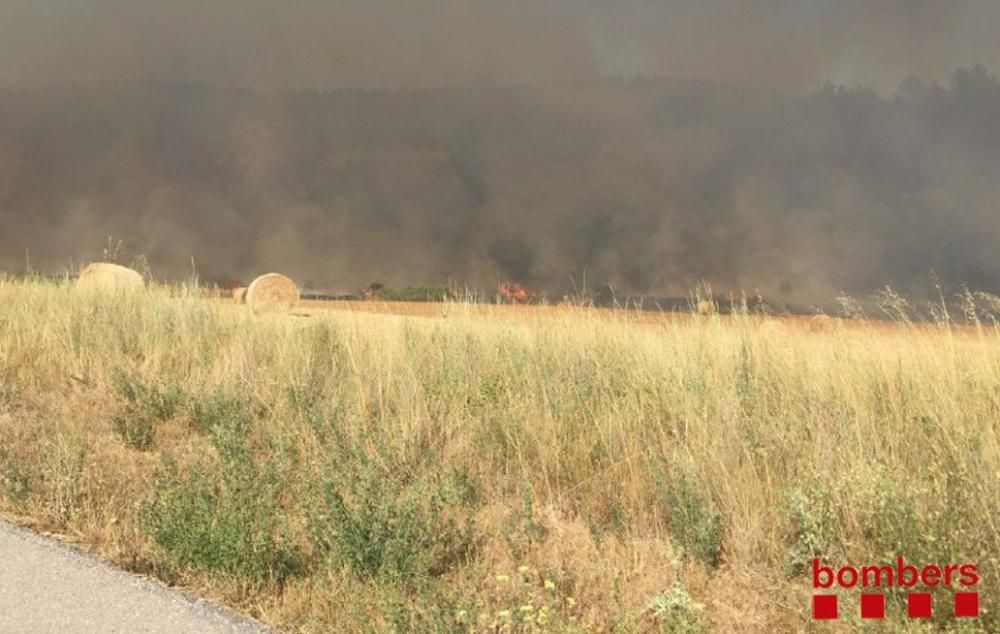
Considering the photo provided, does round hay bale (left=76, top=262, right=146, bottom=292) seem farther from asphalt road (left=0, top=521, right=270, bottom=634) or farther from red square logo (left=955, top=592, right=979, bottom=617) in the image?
red square logo (left=955, top=592, right=979, bottom=617)

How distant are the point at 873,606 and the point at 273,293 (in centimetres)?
2176

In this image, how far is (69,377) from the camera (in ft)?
34.3

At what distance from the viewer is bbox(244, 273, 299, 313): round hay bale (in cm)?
2403

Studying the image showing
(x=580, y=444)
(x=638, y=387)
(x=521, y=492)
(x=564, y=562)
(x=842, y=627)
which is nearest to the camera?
(x=842, y=627)

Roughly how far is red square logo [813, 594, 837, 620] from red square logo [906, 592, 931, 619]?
0.31 meters

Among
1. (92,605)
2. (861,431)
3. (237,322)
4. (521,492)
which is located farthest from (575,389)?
(237,322)

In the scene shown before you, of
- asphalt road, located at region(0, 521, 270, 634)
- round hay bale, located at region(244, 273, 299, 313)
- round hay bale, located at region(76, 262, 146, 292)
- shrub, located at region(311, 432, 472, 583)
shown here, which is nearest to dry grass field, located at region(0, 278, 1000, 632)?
shrub, located at region(311, 432, 472, 583)

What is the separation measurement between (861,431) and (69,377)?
26.9 feet

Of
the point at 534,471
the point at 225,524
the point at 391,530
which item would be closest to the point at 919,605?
the point at 391,530

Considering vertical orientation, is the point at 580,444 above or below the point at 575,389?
below

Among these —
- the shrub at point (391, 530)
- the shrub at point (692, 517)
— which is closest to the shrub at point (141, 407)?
the shrub at point (391, 530)

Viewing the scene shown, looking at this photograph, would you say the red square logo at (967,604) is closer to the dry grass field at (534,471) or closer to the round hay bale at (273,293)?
the dry grass field at (534,471)

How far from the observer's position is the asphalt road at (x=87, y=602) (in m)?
4.18

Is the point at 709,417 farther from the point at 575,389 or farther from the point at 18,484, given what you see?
the point at 18,484
